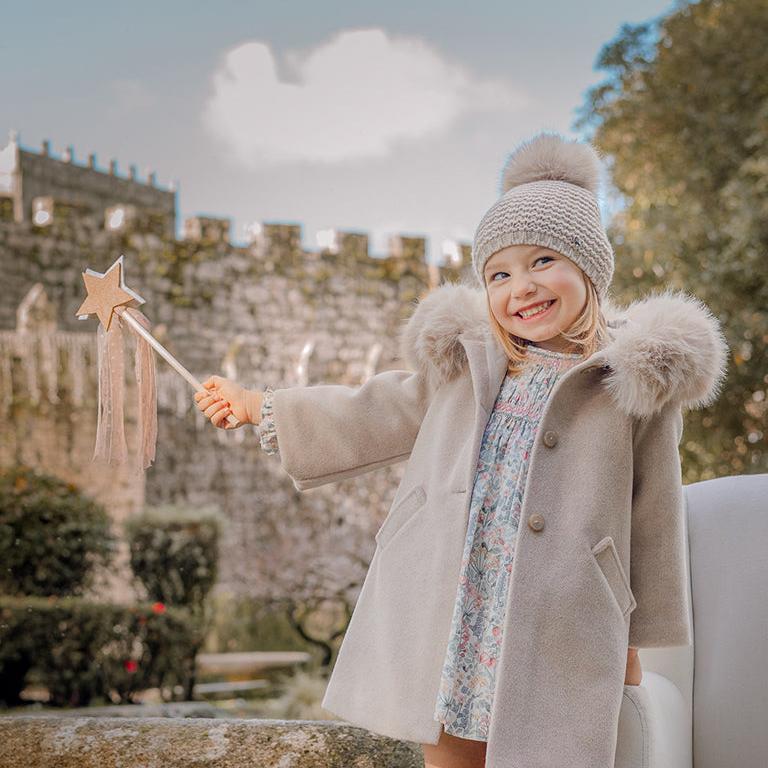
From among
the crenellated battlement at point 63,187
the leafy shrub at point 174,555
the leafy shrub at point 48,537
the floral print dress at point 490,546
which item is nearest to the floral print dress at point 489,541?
the floral print dress at point 490,546

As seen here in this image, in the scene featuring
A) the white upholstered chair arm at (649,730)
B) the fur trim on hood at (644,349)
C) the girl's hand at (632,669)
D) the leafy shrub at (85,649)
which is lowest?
the leafy shrub at (85,649)

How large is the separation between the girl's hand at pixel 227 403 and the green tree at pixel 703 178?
4.42 metres

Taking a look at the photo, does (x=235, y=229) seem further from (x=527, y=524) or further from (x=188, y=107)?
(x=527, y=524)

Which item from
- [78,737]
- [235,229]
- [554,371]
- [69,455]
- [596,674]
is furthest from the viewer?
[235,229]

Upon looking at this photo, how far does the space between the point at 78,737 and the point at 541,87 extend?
606 cm

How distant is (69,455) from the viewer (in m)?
6.35

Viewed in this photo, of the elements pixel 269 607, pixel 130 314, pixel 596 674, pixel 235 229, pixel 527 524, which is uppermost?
pixel 235 229

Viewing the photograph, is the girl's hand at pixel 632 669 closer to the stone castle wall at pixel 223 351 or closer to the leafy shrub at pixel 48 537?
the leafy shrub at pixel 48 537

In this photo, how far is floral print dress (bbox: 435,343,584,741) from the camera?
155cm

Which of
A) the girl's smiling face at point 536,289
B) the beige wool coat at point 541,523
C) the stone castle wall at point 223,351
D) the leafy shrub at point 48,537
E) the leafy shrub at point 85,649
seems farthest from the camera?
the stone castle wall at point 223,351

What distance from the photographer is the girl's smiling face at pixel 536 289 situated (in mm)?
1610

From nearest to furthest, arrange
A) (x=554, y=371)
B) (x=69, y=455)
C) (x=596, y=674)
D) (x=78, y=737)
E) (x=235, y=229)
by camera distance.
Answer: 1. (x=596, y=674)
2. (x=554, y=371)
3. (x=78, y=737)
4. (x=69, y=455)
5. (x=235, y=229)

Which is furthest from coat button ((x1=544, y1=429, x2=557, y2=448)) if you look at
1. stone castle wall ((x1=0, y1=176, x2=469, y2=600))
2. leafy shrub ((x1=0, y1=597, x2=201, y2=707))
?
stone castle wall ((x1=0, y1=176, x2=469, y2=600))

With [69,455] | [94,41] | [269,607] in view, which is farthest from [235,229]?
[269,607]
